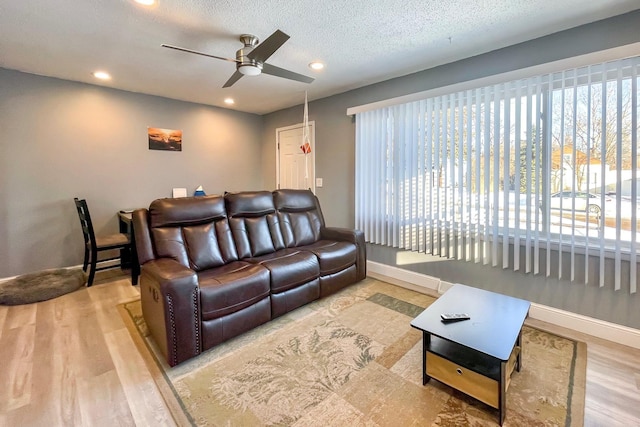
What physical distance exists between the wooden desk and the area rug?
3.47ft

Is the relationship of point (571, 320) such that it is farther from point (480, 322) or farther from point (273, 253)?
point (273, 253)

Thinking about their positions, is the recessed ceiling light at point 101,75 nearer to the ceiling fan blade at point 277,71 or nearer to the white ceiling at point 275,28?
the white ceiling at point 275,28

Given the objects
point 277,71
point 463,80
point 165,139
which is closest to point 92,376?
point 277,71

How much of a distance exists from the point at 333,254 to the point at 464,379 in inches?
64.4

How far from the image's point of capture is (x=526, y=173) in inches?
97.7

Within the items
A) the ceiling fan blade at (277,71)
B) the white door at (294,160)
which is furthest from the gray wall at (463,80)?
the ceiling fan blade at (277,71)

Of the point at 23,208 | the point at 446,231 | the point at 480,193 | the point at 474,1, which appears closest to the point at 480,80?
the point at 474,1

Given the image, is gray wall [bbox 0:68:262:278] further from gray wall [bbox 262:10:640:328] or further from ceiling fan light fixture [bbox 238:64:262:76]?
ceiling fan light fixture [bbox 238:64:262:76]

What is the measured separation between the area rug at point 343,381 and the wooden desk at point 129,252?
1.06 m

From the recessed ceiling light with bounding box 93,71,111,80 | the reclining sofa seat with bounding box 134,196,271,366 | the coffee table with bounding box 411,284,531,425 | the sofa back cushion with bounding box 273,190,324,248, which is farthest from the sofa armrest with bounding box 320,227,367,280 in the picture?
the recessed ceiling light with bounding box 93,71,111,80

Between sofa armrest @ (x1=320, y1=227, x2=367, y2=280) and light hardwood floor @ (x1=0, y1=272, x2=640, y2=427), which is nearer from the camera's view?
light hardwood floor @ (x1=0, y1=272, x2=640, y2=427)

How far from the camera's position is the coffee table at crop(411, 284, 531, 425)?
4.70 ft

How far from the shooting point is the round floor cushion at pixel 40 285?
286cm

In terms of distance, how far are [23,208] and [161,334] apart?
9.58 feet
